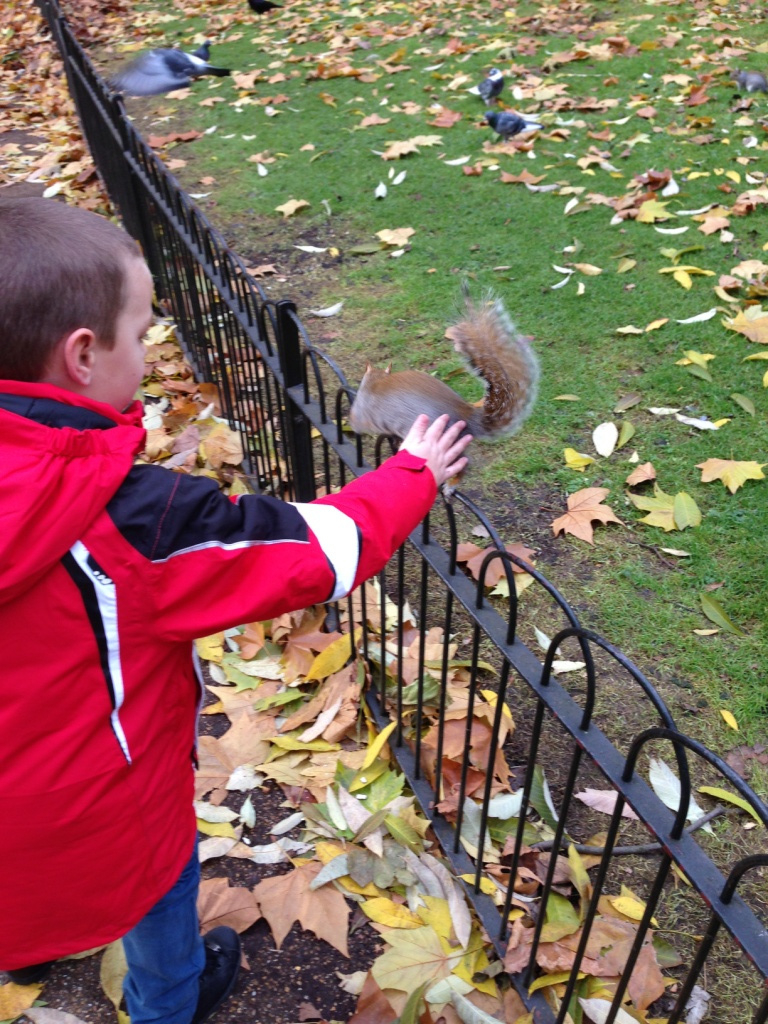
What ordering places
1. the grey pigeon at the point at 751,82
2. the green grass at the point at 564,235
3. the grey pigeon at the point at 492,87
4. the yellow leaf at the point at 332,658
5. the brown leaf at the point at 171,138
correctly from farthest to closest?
the brown leaf at the point at 171,138 → the grey pigeon at the point at 492,87 → the grey pigeon at the point at 751,82 → the green grass at the point at 564,235 → the yellow leaf at the point at 332,658

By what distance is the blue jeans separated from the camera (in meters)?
1.37

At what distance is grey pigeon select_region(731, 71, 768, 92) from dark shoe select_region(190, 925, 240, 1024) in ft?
19.9

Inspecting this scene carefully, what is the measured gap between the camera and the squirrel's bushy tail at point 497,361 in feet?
6.01

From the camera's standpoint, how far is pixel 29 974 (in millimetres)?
1726

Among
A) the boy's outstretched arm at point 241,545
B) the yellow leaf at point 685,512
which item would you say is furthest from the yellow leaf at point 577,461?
the boy's outstretched arm at point 241,545

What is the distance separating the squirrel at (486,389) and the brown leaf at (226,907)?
1.14 metres

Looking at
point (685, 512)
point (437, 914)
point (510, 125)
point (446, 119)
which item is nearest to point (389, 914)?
point (437, 914)

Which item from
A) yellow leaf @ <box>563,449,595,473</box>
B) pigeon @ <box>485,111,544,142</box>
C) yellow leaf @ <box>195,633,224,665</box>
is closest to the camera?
yellow leaf @ <box>195,633,224,665</box>

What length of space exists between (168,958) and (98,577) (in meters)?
0.80

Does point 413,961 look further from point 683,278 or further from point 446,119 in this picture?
point 446,119

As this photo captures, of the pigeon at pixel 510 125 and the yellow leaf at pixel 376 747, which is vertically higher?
the pigeon at pixel 510 125

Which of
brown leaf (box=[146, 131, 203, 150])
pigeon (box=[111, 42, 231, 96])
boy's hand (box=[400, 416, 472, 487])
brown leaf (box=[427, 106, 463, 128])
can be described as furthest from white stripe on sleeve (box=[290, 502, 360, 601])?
pigeon (box=[111, 42, 231, 96])

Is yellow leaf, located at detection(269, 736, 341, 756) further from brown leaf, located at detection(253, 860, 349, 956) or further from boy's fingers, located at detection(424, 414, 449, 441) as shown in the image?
boy's fingers, located at detection(424, 414, 449, 441)

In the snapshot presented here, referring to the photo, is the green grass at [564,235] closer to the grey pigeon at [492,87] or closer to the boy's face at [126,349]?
the grey pigeon at [492,87]
